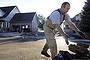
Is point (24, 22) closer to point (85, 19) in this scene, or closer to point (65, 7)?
point (85, 19)

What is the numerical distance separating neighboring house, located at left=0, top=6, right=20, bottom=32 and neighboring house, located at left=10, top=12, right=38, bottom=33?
3.71ft

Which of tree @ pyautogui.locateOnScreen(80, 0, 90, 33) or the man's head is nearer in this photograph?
the man's head

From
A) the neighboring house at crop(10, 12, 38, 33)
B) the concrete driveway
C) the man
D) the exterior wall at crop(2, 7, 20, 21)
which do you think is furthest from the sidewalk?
the exterior wall at crop(2, 7, 20, 21)

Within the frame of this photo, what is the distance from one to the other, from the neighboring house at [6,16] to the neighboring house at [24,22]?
1.13 m

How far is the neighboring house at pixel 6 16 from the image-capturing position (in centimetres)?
5038

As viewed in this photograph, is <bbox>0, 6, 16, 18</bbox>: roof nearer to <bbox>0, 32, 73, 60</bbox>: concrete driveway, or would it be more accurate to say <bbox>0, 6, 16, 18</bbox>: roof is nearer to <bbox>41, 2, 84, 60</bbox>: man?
<bbox>0, 32, 73, 60</bbox>: concrete driveway

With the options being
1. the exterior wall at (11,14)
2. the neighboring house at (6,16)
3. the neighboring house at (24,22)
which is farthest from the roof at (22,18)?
the neighboring house at (6,16)

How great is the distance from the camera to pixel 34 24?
180 feet

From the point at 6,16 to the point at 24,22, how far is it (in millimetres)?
4410

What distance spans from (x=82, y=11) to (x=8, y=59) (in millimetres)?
30340

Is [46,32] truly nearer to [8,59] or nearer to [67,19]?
[67,19]

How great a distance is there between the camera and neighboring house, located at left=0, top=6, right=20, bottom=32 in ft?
165

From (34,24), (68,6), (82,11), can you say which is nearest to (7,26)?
(34,24)

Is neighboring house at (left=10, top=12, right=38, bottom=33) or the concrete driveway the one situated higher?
neighboring house at (left=10, top=12, right=38, bottom=33)
